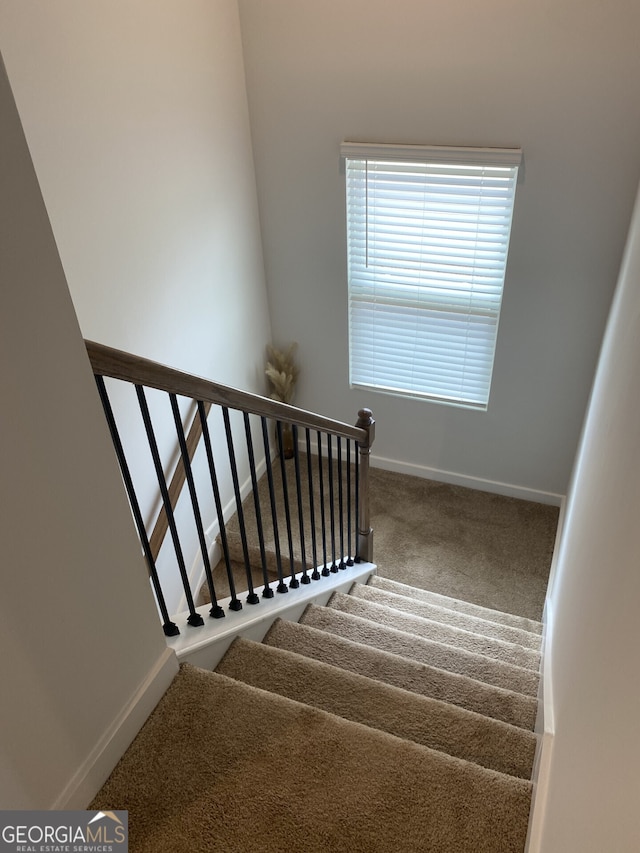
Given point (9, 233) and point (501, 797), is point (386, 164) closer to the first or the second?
point (9, 233)

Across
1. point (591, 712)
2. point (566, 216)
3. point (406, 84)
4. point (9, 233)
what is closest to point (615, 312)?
point (566, 216)

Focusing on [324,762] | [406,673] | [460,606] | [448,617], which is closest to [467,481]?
[460,606]

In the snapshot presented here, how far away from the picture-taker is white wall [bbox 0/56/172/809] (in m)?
1.05

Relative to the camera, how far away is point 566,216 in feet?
10.8

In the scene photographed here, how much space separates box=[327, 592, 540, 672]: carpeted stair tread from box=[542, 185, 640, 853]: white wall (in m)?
0.32

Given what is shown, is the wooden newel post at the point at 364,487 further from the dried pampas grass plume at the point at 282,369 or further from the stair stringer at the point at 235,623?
the dried pampas grass plume at the point at 282,369

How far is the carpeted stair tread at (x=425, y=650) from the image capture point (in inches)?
92.0

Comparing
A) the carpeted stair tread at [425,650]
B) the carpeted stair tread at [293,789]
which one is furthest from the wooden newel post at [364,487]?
the carpeted stair tread at [293,789]

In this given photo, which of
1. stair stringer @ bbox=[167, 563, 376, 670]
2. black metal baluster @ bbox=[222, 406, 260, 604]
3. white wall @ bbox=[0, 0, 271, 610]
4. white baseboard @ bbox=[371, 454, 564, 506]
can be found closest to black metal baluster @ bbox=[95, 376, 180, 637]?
stair stringer @ bbox=[167, 563, 376, 670]

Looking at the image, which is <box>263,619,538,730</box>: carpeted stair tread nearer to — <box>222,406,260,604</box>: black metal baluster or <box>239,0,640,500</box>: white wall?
<box>222,406,260,604</box>: black metal baluster

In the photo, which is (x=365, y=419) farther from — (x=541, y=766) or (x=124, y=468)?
(x=541, y=766)

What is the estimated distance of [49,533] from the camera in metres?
1.21

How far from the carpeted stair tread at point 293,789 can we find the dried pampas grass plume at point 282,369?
285 centimetres

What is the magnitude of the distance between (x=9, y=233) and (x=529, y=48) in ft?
9.45
